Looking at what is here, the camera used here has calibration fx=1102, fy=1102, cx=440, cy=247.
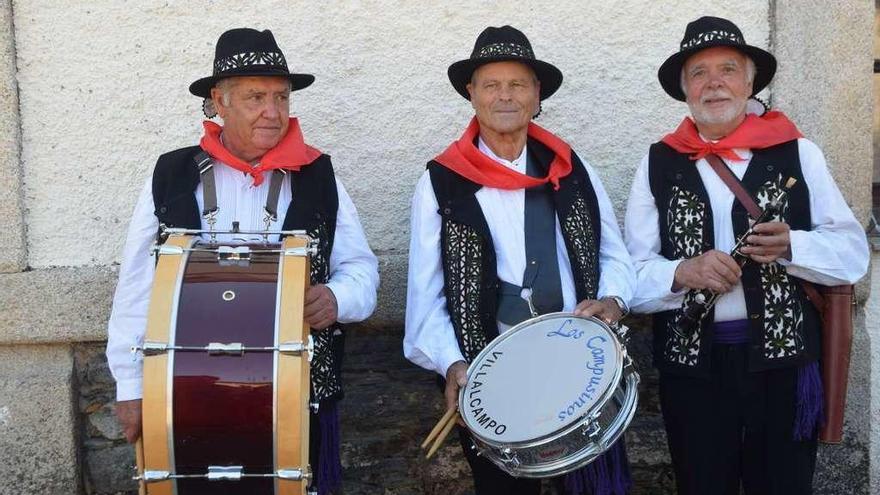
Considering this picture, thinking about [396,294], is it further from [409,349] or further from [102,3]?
[102,3]

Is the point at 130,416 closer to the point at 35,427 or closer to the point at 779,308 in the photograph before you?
the point at 35,427

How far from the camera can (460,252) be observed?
364 cm

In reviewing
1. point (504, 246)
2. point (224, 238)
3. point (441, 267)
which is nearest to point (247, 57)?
point (224, 238)

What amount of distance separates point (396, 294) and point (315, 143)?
0.71 m

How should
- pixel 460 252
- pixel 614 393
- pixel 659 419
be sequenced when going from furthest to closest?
pixel 659 419
pixel 460 252
pixel 614 393

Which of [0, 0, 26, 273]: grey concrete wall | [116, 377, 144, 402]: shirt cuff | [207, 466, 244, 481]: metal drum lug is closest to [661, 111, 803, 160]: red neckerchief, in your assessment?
[207, 466, 244, 481]: metal drum lug

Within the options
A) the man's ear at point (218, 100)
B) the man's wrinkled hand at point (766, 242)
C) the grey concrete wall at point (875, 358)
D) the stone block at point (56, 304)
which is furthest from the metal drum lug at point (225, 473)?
the grey concrete wall at point (875, 358)

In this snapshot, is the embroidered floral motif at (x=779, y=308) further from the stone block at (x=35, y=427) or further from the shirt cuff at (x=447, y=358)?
the stone block at (x=35, y=427)

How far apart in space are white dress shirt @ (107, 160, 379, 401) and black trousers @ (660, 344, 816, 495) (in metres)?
1.14

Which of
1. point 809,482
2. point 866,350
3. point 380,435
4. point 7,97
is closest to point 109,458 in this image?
point 380,435

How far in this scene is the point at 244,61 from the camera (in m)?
3.60

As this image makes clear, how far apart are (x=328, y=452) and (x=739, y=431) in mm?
1393

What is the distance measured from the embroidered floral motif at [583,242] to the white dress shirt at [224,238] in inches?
26.7

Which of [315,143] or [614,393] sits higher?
[315,143]
